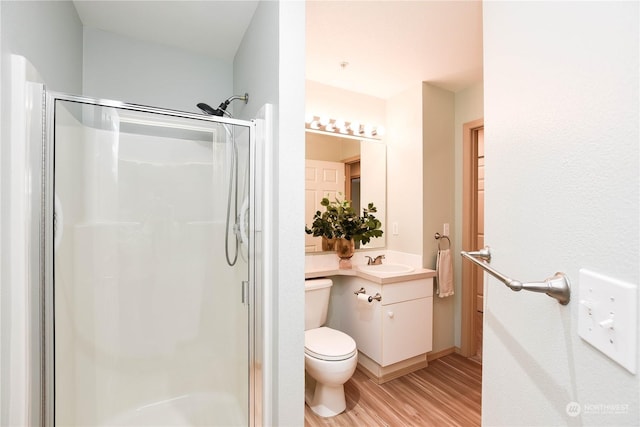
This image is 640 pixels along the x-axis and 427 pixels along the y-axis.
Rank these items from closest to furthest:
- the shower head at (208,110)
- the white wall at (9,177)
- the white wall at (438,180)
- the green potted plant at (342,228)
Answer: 1. the white wall at (9,177)
2. the shower head at (208,110)
3. the green potted plant at (342,228)
4. the white wall at (438,180)

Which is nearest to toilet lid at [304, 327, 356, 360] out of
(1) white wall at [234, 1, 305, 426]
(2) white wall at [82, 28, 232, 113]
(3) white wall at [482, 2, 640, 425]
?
(1) white wall at [234, 1, 305, 426]

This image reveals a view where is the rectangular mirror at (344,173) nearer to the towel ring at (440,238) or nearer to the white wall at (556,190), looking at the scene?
the towel ring at (440,238)

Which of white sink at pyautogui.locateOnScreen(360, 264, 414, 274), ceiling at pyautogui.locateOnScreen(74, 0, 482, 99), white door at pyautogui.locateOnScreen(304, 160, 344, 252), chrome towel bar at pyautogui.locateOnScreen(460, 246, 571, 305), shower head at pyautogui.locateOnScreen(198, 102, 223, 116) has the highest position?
ceiling at pyautogui.locateOnScreen(74, 0, 482, 99)

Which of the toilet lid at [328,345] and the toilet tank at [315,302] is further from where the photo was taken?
the toilet tank at [315,302]

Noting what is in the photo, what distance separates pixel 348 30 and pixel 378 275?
1.70 meters

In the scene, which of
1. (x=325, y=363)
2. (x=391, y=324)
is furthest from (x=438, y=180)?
(x=325, y=363)

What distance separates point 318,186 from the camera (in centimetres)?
247

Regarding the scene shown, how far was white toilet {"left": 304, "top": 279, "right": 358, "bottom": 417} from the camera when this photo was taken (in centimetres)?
173

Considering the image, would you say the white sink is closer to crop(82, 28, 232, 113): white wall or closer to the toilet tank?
the toilet tank

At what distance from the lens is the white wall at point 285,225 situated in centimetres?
122

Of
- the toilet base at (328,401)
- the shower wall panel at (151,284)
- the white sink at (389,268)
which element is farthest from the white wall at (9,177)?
the white sink at (389,268)

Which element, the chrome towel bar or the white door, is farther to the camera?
the white door

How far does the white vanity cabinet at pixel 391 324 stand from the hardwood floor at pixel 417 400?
0.12 m

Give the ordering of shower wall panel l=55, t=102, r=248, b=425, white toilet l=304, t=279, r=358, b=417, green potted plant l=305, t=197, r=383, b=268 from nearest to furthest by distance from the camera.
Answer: shower wall panel l=55, t=102, r=248, b=425 < white toilet l=304, t=279, r=358, b=417 < green potted plant l=305, t=197, r=383, b=268
